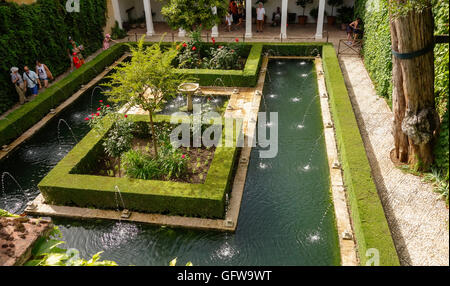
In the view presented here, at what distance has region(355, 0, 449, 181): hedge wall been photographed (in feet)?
28.6

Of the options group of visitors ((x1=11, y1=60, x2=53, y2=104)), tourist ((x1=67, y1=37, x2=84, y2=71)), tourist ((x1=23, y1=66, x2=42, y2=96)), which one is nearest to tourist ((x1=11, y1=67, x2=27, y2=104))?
group of visitors ((x1=11, y1=60, x2=53, y2=104))

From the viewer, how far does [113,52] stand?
1966 centimetres

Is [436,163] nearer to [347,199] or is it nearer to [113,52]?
[347,199]

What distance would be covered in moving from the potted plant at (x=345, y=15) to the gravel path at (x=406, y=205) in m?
12.0

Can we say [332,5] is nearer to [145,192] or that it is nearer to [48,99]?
[48,99]

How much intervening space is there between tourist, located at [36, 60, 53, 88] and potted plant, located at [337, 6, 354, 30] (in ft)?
57.8

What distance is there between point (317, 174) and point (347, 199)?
1327 mm

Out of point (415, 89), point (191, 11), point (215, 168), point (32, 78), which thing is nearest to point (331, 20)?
point (191, 11)

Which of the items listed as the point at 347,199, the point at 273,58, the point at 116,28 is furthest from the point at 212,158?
the point at 116,28

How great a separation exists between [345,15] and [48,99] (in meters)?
18.5

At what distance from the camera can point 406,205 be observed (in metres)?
8.58

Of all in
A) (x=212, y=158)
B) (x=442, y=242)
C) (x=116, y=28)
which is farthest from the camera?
(x=116, y=28)
